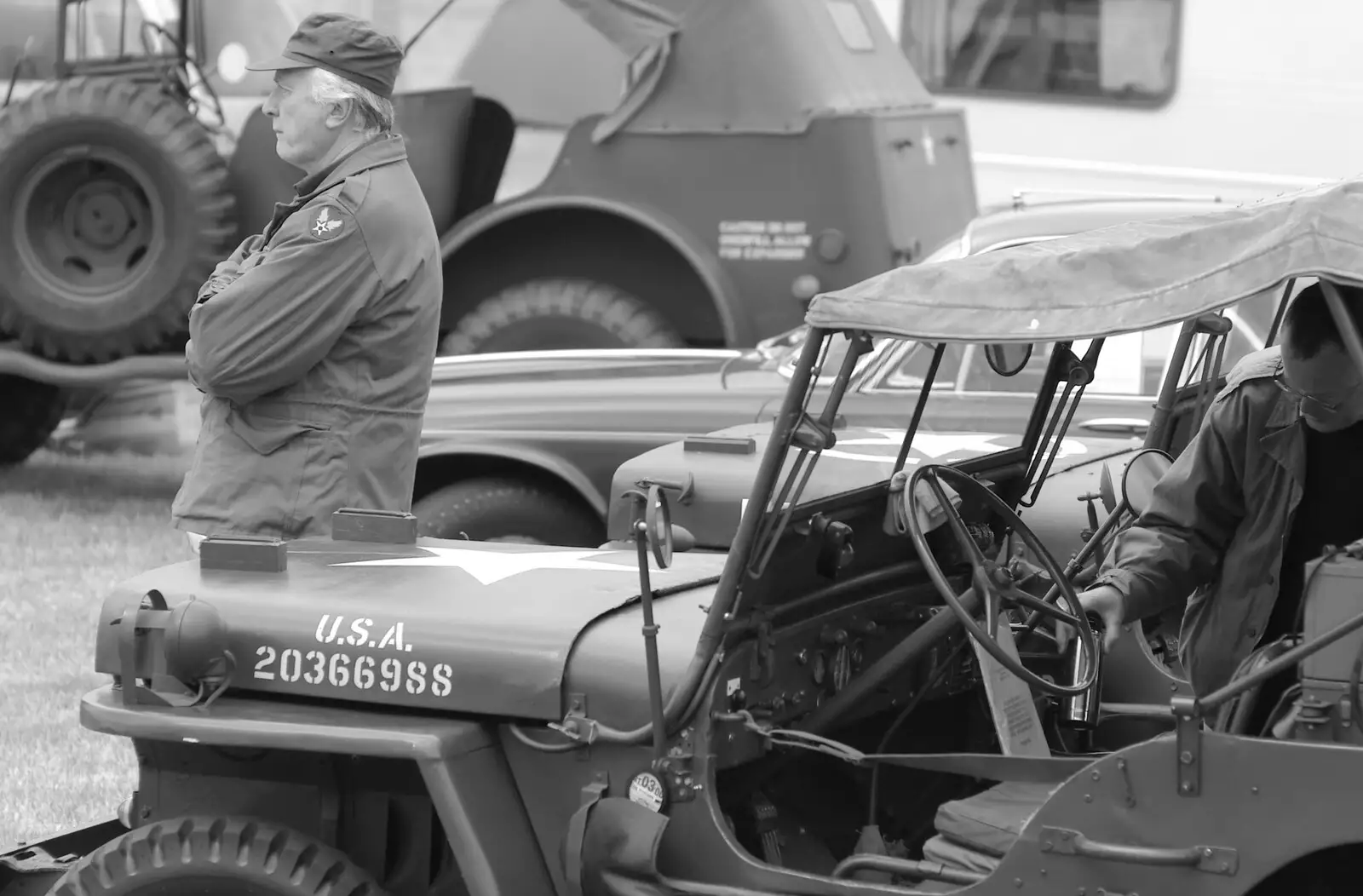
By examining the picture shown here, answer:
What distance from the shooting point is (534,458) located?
6785 millimetres

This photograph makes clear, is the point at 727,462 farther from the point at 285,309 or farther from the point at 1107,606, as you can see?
the point at 1107,606

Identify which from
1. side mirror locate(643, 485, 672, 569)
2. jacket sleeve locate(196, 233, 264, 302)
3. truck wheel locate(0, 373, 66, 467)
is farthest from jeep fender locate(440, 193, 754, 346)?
side mirror locate(643, 485, 672, 569)

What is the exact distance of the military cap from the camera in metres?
4.13

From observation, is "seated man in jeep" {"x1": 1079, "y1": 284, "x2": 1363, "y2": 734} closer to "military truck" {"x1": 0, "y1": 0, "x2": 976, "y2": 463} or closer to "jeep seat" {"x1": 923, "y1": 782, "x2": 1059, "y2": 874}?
"jeep seat" {"x1": 923, "y1": 782, "x2": 1059, "y2": 874}

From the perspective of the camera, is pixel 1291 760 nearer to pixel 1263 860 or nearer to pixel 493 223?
pixel 1263 860

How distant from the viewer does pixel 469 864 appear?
3266 mm

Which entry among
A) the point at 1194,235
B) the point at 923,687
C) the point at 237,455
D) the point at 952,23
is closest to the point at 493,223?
the point at 952,23

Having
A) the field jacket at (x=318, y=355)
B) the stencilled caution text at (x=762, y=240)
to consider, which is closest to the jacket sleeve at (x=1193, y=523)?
the field jacket at (x=318, y=355)

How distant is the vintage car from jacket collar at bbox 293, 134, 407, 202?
2.35 metres

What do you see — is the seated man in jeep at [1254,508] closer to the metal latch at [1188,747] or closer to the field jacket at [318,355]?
the metal latch at [1188,747]

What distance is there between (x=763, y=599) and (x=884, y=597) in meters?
0.41

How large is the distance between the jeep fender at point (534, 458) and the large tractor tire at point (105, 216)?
3.20 m

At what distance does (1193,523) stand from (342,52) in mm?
1943

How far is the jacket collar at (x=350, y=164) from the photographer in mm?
4141
